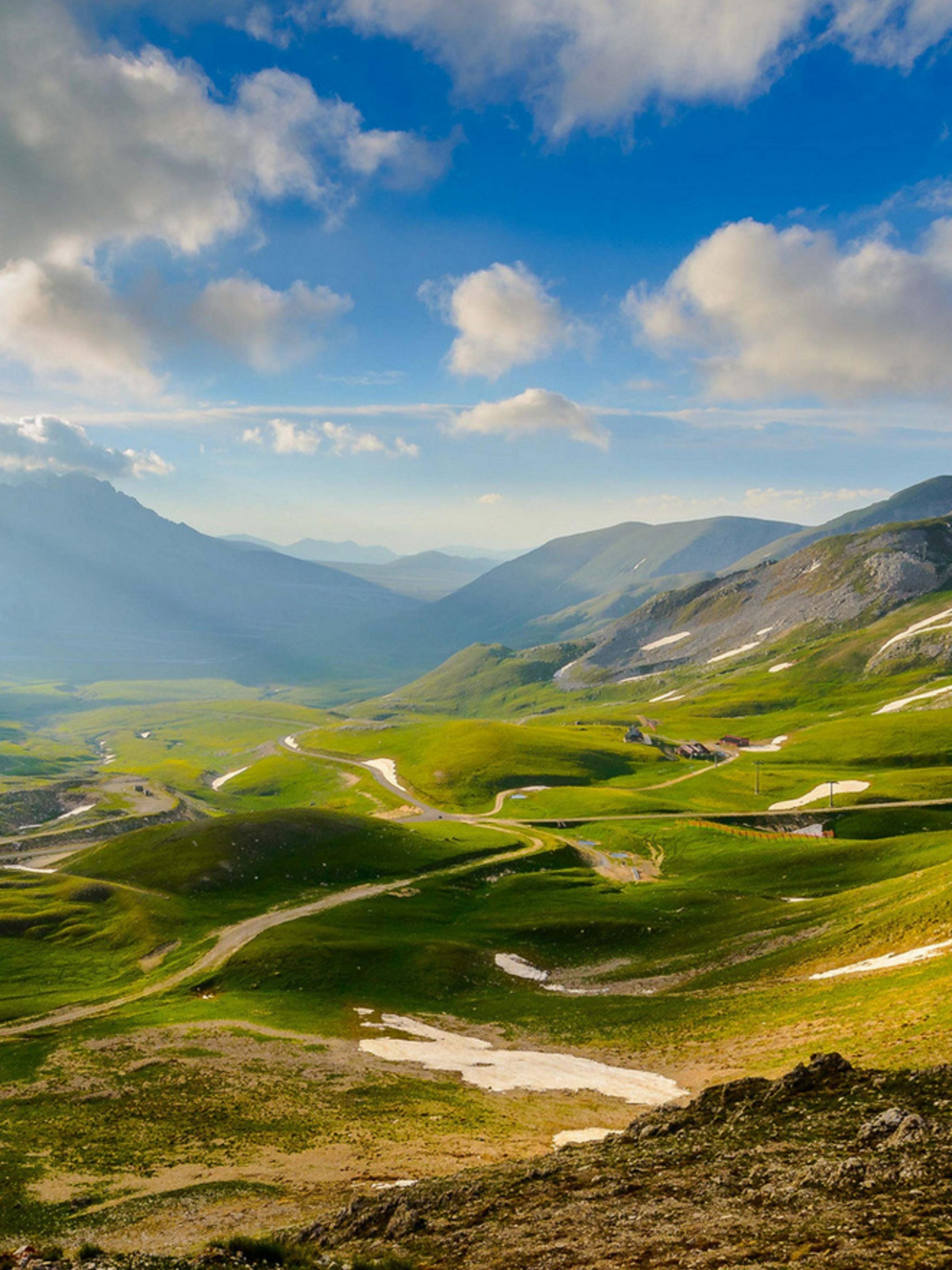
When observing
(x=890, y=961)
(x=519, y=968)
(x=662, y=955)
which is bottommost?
(x=519, y=968)

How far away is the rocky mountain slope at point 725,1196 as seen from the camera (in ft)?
49.6

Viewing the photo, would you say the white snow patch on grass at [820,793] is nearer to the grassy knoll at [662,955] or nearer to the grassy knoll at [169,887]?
the grassy knoll at [662,955]

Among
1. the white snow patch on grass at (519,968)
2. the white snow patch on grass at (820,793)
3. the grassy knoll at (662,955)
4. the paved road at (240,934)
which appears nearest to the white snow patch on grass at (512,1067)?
the grassy knoll at (662,955)

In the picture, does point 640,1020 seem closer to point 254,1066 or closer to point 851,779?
point 254,1066

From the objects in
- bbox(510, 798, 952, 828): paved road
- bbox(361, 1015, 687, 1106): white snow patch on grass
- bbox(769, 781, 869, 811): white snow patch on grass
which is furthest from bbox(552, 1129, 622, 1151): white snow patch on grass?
bbox(769, 781, 869, 811): white snow patch on grass

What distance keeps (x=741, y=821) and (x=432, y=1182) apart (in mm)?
125485

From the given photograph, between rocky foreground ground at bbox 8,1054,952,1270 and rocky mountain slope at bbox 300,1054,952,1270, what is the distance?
0.05 meters

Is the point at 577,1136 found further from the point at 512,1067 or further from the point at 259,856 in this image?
the point at 259,856

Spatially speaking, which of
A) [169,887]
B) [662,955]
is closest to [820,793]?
[662,955]

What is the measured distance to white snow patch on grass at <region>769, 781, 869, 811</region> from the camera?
5738 inches

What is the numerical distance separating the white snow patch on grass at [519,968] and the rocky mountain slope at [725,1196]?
49.6 metres

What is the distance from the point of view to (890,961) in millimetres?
50844

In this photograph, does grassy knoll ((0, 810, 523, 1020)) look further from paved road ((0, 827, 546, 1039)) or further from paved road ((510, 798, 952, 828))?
paved road ((510, 798, 952, 828))

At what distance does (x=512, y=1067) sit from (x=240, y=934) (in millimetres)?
54102
